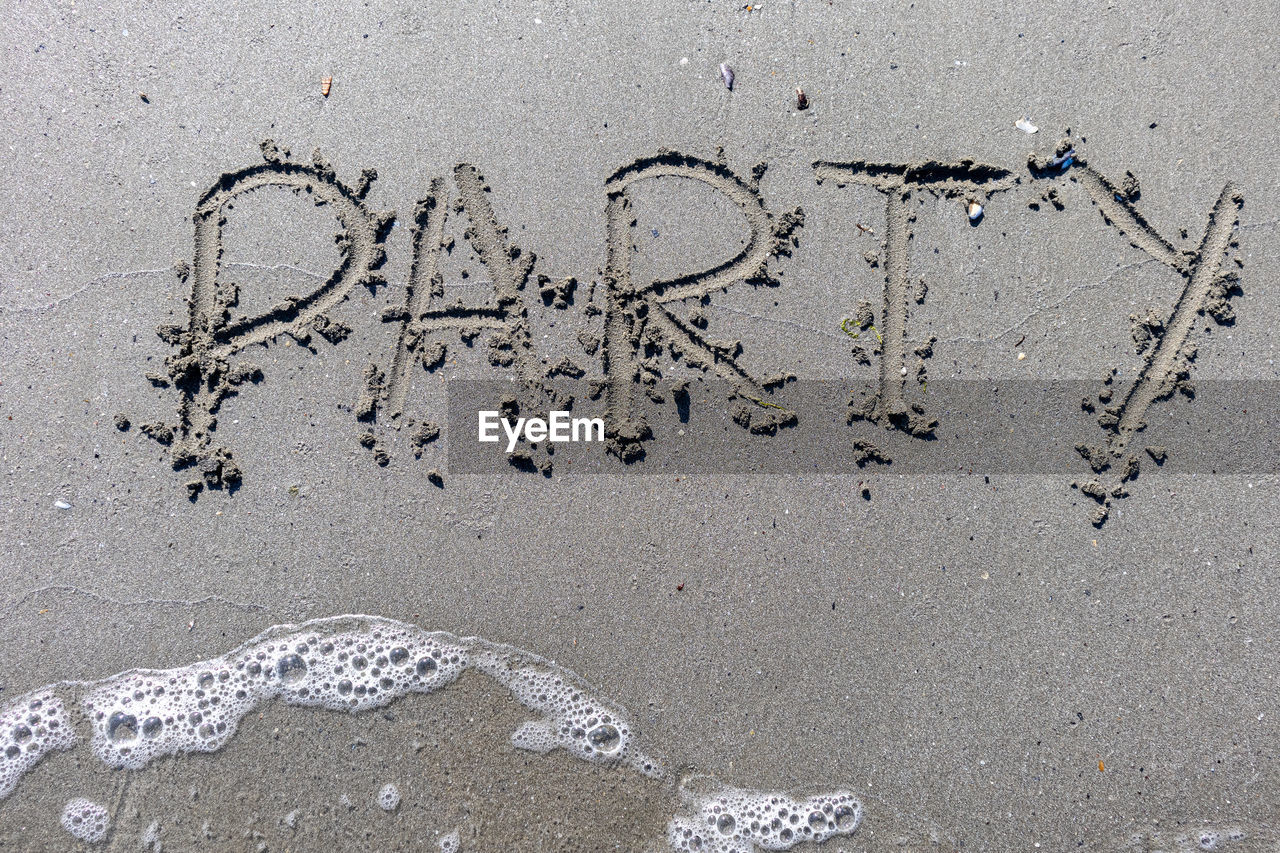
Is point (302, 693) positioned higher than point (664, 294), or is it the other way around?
point (664, 294)

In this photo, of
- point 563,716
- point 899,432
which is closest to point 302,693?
point 563,716

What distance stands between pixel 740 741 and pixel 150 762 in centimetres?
220

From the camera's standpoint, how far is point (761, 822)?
2.29m

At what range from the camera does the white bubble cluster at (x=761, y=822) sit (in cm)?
229

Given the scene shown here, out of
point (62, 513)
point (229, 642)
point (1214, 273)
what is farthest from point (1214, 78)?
point (62, 513)

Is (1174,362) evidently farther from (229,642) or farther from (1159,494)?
(229,642)

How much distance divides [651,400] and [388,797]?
5.85ft

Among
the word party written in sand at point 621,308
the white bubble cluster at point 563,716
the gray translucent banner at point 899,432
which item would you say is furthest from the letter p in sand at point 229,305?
the white bubble cluster at point 563,716

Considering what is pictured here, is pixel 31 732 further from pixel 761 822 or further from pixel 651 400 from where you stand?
pixel 761 822

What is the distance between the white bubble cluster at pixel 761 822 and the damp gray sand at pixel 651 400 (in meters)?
0.02

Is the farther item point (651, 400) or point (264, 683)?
point (651, 400)

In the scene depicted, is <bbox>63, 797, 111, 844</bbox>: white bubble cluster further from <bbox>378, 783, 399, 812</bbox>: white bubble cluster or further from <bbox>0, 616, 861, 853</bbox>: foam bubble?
<bbox>378, 783, 399, 812</bbox>: white bubble cluster

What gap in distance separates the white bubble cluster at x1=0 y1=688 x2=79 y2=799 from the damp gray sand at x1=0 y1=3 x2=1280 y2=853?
0.04 metres

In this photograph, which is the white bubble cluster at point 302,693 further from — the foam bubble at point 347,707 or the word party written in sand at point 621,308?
the word party written in sand at point 621,308
